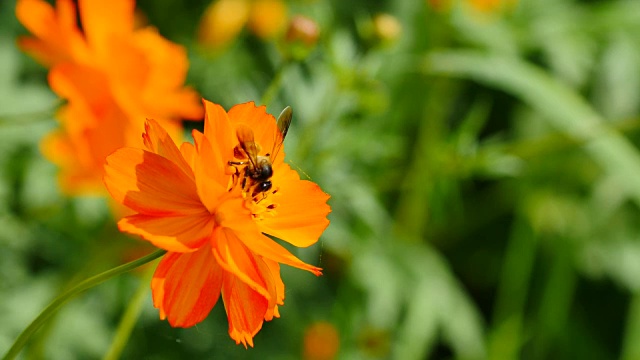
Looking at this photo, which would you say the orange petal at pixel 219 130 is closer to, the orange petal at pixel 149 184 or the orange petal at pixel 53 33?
the orange petal at pixel 149 184

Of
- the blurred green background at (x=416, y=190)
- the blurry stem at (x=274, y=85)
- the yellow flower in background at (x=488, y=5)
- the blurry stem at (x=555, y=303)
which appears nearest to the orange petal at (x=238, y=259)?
the blurred green background at (x=416, y=190)

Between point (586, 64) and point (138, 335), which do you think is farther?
point (586, 64)

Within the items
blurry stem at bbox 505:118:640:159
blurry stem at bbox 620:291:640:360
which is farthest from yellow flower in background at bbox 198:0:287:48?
blurry stem at bbox 620:291:640:360

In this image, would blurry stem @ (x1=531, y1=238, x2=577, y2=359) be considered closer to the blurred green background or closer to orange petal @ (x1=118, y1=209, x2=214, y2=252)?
the blurred green background

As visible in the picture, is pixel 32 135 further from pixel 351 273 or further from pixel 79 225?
pixel 351 273

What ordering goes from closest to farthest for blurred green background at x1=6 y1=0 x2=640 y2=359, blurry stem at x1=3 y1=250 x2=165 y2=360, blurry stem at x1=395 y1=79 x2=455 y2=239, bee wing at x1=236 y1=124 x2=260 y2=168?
blurry stem at x1=3 y1=250 x2=165 y2=360 < bee wing at x1=236 y1=124 x2=260 y2=168 < blurred green background at x1=6 y1=0 x2=640 y2=359 < blurry stem at x1=395 y1=79 x2=455 y2=239

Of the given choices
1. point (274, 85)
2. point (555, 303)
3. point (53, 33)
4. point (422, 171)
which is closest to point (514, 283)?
point (555, 303)

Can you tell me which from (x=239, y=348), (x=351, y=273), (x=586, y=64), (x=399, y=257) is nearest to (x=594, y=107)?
(x=586, y=64)
